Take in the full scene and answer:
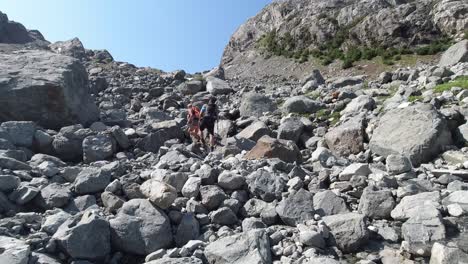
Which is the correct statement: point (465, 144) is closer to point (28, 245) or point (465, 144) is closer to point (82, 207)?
point (82, 207)

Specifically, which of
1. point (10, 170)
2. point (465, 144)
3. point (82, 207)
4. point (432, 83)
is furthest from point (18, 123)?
point (432, 83)

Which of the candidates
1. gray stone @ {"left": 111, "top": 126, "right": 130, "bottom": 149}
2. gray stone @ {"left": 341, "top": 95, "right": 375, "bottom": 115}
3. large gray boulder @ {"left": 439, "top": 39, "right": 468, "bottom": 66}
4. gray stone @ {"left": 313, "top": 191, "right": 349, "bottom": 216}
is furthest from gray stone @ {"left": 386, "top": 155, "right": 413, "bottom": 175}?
large gray boulder @ {"left": 439, "top": 39, "right": 468, "bottom": 66}

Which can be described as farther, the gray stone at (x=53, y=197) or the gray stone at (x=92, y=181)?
the gray stone at (x=92, y=181)

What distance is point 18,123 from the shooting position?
1320cm

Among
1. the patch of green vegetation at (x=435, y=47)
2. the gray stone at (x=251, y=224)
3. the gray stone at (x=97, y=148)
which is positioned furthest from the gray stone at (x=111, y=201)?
the patch of green vegetation at (x=435, y=47)

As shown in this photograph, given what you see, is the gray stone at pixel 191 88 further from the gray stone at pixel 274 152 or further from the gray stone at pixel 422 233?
the gray stone at pixel 422 233

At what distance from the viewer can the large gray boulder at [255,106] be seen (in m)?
19.7

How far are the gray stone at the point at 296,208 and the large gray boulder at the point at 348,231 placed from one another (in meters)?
0.52

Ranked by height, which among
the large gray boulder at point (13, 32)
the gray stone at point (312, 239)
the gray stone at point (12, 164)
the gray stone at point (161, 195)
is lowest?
the gray stone at point (312, 239)

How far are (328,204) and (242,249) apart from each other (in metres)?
2.41

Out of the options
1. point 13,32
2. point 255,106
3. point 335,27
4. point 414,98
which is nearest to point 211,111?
point 255,106

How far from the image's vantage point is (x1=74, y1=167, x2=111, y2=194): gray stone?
30.0 feet

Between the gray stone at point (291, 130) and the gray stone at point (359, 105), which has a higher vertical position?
the gray stone at point (359, 105)

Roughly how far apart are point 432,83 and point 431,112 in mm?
6548
